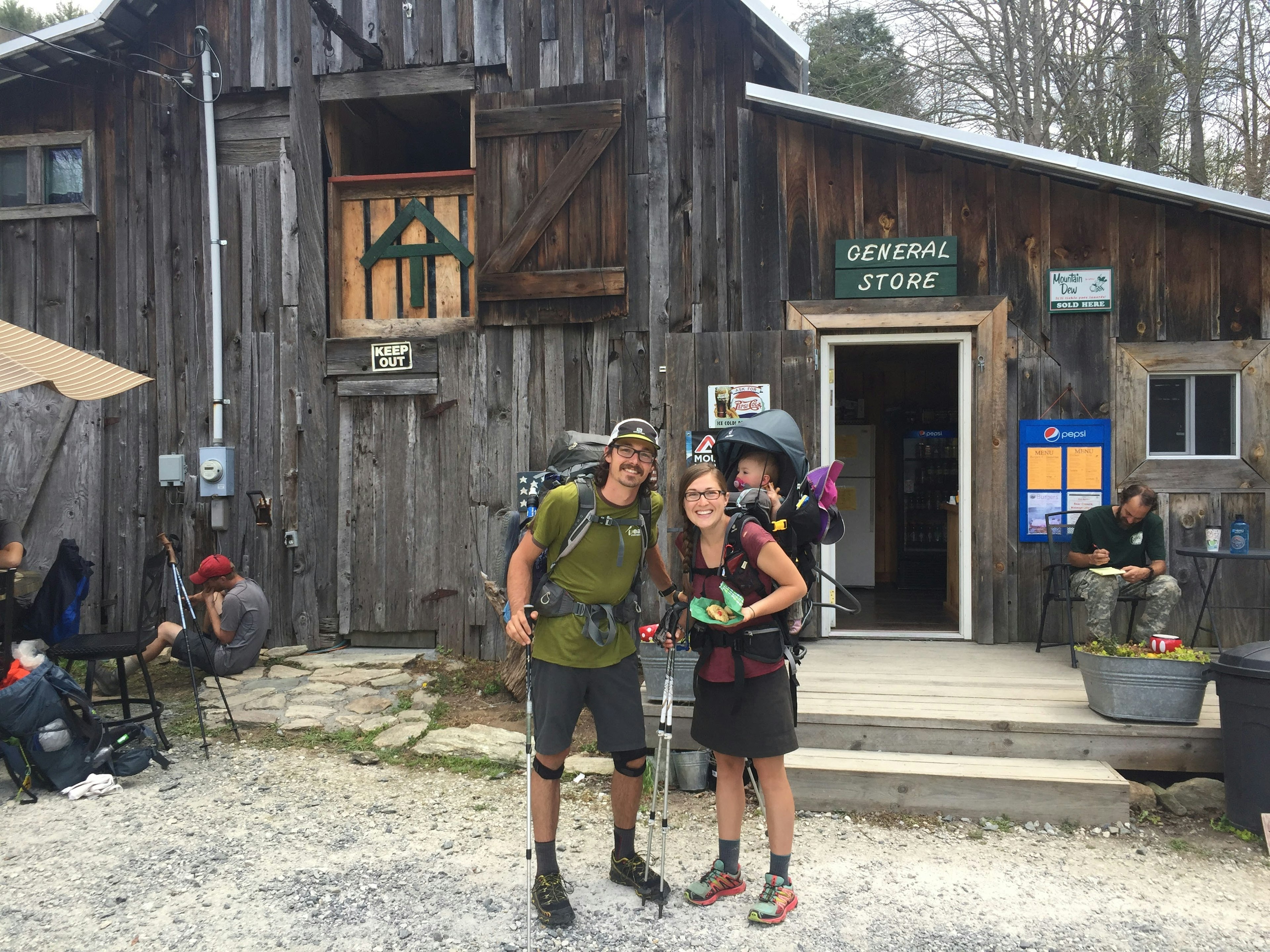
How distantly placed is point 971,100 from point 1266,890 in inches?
517

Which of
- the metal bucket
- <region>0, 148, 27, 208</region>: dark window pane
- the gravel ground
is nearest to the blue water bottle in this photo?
the gravel ground

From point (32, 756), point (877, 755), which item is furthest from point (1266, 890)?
point (32, 756)

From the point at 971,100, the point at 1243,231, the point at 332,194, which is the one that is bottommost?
the point at 1243,231

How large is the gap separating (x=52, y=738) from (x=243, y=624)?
1.94m

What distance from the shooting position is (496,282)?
6.70 metres

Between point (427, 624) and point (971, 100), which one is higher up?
point (971, 100)

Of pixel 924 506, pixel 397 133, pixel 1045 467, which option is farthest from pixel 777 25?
pixel 924 506

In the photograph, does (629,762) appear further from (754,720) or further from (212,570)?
(212,570)

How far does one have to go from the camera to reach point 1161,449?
6.18 meters

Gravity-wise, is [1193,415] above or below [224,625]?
above

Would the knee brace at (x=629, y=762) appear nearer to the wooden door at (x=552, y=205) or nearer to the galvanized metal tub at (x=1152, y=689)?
the galvanized metal tub at (x=1152, y=689)

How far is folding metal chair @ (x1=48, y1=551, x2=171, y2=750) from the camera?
15.8 ft

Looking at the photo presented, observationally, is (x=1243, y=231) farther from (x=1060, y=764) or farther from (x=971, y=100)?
(x=971, y=100)

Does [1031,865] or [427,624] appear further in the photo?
[427,624]
